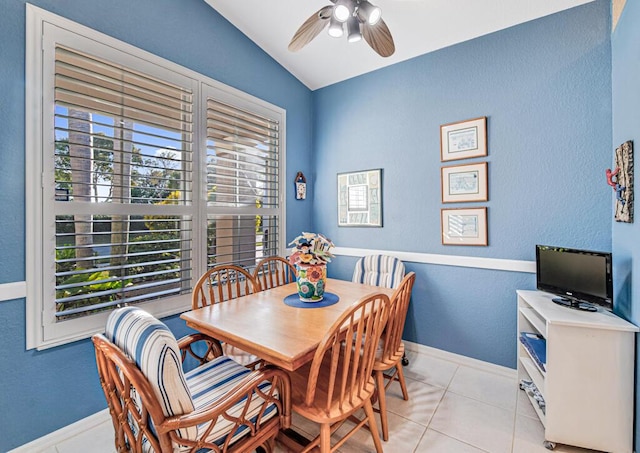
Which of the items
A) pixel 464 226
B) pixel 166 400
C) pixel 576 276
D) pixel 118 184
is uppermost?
pixel 118 184

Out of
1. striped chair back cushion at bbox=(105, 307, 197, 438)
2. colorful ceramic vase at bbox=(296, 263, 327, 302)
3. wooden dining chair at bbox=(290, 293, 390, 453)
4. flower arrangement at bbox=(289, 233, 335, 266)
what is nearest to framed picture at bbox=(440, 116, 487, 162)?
flower arrangement at bbox=(289, 233, 335, 266)

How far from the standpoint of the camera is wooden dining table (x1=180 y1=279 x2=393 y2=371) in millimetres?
1351

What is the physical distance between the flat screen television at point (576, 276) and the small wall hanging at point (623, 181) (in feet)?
0.89

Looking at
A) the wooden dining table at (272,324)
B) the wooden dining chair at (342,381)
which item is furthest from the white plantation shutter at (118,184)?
the wooden dining chair at (342,381)

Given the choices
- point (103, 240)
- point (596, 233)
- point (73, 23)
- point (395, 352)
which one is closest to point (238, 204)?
point (103, 240)

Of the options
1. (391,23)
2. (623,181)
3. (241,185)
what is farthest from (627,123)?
(241,185)

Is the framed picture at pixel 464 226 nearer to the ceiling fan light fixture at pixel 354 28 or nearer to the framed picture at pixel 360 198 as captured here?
the framed picture at pixel 360 198

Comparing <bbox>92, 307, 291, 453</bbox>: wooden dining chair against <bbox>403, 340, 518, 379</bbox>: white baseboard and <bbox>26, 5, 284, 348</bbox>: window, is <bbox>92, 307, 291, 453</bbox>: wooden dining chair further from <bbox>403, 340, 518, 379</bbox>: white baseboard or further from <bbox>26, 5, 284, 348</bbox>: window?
<bbox>403, 340, 518, 379</bbox>: white baseboard

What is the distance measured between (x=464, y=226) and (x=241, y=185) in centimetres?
210

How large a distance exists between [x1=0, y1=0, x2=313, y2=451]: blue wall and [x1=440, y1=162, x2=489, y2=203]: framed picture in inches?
91.8

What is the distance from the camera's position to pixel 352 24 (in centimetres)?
189

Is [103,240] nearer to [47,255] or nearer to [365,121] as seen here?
[47,255]

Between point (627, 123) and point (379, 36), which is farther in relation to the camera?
point (379, 36)

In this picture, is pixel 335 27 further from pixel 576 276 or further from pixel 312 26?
pixel 576 276
